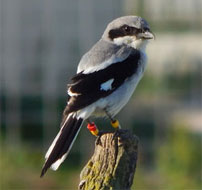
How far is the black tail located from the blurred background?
845 cm

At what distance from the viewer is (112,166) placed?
3.88m

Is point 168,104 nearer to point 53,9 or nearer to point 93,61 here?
point 53,9

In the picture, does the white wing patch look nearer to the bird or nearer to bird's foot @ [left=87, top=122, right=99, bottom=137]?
the bird

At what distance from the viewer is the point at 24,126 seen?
46.9ft

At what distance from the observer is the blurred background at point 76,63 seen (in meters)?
13.9

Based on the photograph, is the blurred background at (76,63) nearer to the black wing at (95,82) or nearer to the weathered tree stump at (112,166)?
the black wing at (95,82)

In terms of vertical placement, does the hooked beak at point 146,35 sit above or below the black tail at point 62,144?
above

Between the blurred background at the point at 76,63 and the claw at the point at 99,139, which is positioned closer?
the claw at the point at 99,139

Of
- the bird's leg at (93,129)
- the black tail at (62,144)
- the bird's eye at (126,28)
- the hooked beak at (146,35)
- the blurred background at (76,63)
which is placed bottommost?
the blurred background at (76,63)

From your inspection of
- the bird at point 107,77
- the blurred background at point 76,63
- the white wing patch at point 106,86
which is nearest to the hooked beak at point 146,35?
the bird at point 107,77

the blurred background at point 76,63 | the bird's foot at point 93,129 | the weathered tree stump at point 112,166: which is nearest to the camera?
the weathered tree stump at point 112,166

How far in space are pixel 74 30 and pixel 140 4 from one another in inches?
50.7

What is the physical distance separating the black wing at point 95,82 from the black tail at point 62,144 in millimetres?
86

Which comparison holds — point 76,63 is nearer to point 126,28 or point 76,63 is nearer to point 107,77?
point 126,28
